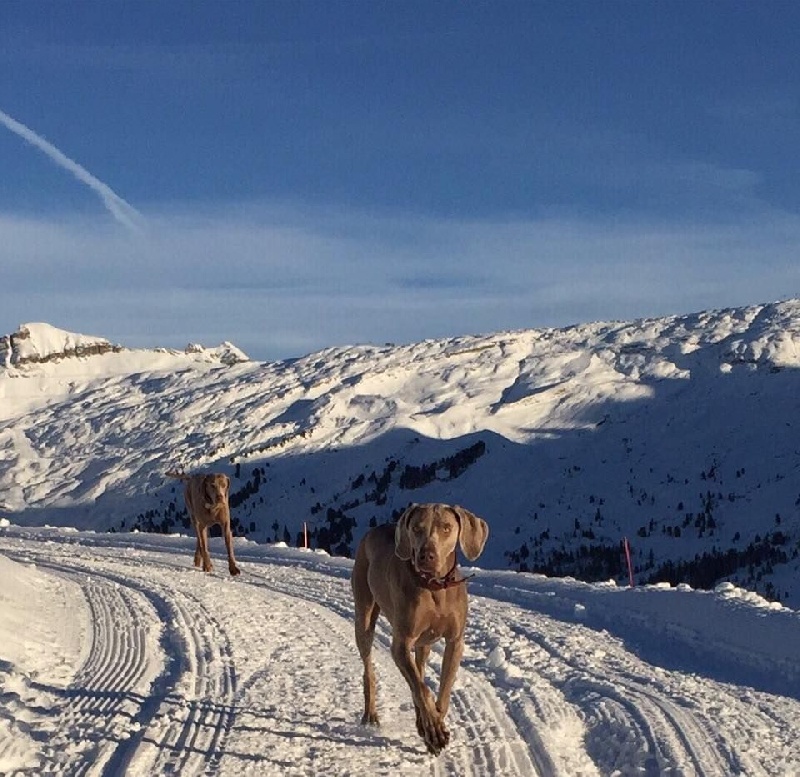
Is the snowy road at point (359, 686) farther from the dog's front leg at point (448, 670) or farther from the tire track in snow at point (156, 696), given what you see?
the dog's front leg at point (448, 670)

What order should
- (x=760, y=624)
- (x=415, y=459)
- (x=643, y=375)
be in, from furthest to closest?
(x=643, y=375)
(x=415, y=459)
(x=760, y=624)

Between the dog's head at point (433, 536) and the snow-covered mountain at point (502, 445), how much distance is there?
991 inches

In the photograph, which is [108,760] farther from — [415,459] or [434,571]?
[415,459]

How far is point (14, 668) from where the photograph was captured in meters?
8.73

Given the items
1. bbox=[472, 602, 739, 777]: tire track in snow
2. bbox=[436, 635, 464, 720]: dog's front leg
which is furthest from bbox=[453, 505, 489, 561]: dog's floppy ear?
bbox=[472, 602, 739, 777]: tire track in snow

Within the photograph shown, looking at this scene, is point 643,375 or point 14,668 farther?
point 643,375

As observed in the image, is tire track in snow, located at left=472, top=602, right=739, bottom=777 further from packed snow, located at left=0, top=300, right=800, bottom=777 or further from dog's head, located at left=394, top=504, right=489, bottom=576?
dog's head, located at left=394, top=504, right=489, bottom=576

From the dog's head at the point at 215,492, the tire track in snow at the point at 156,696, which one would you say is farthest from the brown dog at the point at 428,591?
the dog's head at the point at 215,492

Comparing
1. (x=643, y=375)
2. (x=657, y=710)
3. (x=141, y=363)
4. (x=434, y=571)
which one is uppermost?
(x=141, y=363)

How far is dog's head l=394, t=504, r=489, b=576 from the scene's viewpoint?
609 cm

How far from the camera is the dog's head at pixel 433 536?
6090mm

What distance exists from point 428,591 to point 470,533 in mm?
458

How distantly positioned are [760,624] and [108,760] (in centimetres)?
744

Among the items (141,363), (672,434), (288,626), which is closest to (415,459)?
(672,434)
